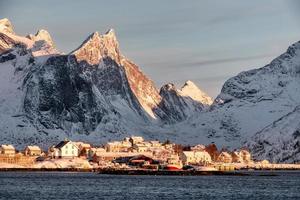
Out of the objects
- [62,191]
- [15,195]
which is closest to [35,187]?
[62,191]

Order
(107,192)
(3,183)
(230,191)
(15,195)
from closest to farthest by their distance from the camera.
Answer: (15,195) < (107,192) < (230,191) < (3,183)

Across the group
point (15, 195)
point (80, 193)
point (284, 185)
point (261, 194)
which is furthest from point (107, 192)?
point (284, 185)

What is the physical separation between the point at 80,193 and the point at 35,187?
1849 cm

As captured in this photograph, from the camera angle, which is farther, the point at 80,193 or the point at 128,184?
the point at 128,184

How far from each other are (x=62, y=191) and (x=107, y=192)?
822 cm

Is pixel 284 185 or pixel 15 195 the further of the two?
pixel 284 185

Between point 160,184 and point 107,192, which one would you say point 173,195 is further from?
point 160,184

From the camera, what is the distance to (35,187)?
16875cm

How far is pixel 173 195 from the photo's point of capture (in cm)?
15200

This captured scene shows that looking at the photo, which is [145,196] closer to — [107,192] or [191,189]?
[107,192]

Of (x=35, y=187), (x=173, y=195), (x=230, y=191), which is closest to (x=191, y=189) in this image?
(x=230, y=191)

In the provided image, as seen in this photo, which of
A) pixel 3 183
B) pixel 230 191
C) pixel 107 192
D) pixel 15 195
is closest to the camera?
pixel 15 195

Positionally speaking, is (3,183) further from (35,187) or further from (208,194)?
(208,194)

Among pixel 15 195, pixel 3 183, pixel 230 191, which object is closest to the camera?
pixel 15 195
